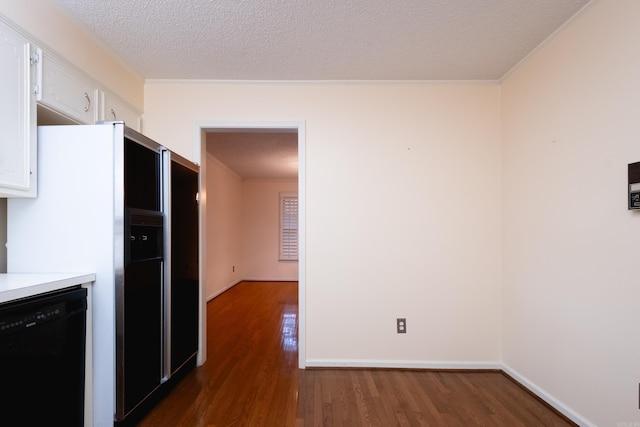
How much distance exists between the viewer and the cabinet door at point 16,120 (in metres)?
1.47

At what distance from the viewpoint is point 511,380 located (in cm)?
245

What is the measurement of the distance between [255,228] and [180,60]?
544cm

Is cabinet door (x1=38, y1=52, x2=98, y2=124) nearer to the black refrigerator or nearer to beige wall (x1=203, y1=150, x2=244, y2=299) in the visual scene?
the black refrigerator

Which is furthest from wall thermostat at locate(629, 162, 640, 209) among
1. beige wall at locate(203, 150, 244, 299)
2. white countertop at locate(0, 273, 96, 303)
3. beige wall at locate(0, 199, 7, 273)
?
beige wall at locate(203, 150, 244, 299)

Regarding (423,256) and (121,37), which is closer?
(121,37)

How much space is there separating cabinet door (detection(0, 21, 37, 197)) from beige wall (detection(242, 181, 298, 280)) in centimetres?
594

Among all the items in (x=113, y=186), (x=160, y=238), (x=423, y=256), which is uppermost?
(x=113, y=186)

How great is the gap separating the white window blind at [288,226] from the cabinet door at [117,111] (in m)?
5.02

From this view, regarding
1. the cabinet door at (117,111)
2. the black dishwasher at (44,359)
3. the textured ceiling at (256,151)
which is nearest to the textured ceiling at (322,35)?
the cabinet door at (117,111)

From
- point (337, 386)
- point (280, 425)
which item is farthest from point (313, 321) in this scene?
point (280, 425)

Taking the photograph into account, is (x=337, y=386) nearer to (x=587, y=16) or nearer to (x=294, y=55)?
(x=294, y=55)

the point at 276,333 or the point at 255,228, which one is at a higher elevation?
the point at 255,228

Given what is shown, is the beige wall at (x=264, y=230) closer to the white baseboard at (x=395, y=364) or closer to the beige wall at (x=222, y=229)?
the beige wall at (x=222, y=229)

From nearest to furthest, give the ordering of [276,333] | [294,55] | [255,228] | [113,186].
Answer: [113,186] < [294,55] < [276,333] < [255,228]
